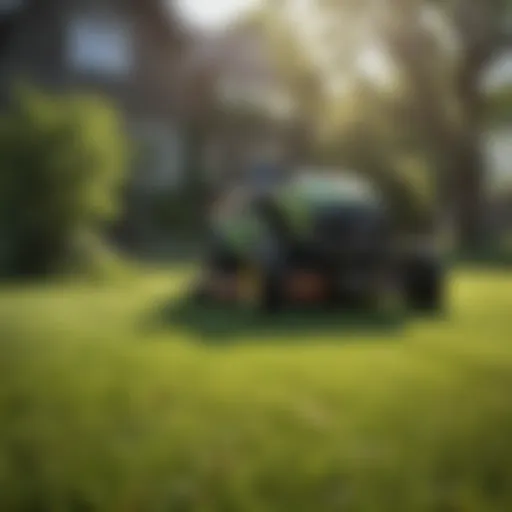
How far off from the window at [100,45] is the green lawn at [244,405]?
1.20 ft

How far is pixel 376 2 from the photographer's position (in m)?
1.56

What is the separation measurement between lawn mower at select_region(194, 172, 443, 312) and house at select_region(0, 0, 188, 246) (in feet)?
0.45

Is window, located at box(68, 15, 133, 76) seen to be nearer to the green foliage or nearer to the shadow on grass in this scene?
the shadow on grass

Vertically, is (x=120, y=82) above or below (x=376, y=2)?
below

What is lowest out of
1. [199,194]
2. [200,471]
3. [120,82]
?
[200,471]

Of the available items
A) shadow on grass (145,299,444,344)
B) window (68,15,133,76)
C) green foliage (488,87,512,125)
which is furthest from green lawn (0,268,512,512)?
window (68,15,133,76)

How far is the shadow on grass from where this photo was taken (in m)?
1.56

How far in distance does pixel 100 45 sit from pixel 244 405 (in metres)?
0.65

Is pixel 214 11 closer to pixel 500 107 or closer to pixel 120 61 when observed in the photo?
pixel 120 61

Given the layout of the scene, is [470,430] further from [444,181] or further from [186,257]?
[186,257]

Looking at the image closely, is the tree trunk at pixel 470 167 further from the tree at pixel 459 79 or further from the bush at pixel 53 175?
the bush at pixel 53 175

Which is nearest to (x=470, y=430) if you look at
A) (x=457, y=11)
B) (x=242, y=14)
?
(x=457, y=11)

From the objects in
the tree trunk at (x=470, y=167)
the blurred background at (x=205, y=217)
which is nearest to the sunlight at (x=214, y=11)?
the blurred background at (x=205, y=217)

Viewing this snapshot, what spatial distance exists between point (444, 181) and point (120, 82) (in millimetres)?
570
